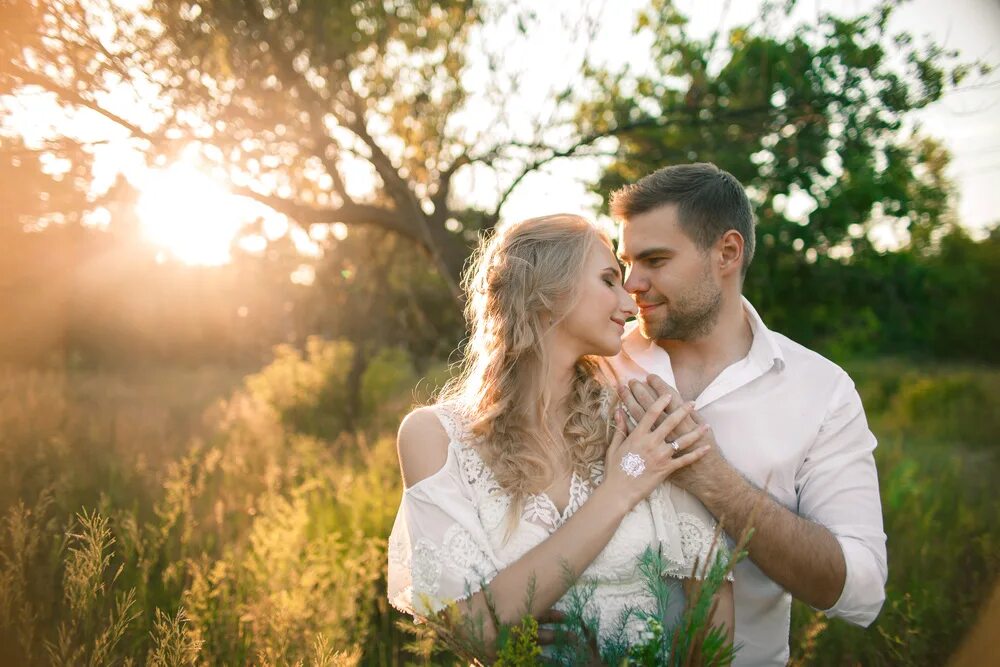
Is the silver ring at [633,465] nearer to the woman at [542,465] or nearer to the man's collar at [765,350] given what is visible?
the woman at [542,465]

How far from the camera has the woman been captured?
2121 mm

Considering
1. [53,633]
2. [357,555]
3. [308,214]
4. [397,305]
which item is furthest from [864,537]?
[397,305]

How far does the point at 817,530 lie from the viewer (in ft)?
7.59

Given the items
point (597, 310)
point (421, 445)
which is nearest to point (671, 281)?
point (597, 310)

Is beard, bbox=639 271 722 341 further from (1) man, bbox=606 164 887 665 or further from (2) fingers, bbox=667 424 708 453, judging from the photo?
(2) fingers, bbox=667 424 708 453

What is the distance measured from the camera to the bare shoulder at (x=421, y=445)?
2340 mm

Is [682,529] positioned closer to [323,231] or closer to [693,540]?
[693,540]

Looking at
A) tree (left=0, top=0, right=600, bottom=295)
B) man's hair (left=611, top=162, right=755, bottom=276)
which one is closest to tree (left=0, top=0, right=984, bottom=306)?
tree (left=0, top=0, right=600, bottom=295)

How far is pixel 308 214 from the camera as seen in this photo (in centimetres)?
521

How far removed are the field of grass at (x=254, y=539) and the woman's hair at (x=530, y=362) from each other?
88 cm

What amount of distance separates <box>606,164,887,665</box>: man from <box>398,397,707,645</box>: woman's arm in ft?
Answer: 0.51

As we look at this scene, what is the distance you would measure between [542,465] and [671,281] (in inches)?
41.4

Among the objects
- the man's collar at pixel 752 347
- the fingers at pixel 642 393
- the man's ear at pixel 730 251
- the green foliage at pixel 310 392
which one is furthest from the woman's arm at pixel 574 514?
the green foliage at pixel 310 392

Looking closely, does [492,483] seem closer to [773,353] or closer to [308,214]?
[773,353]
